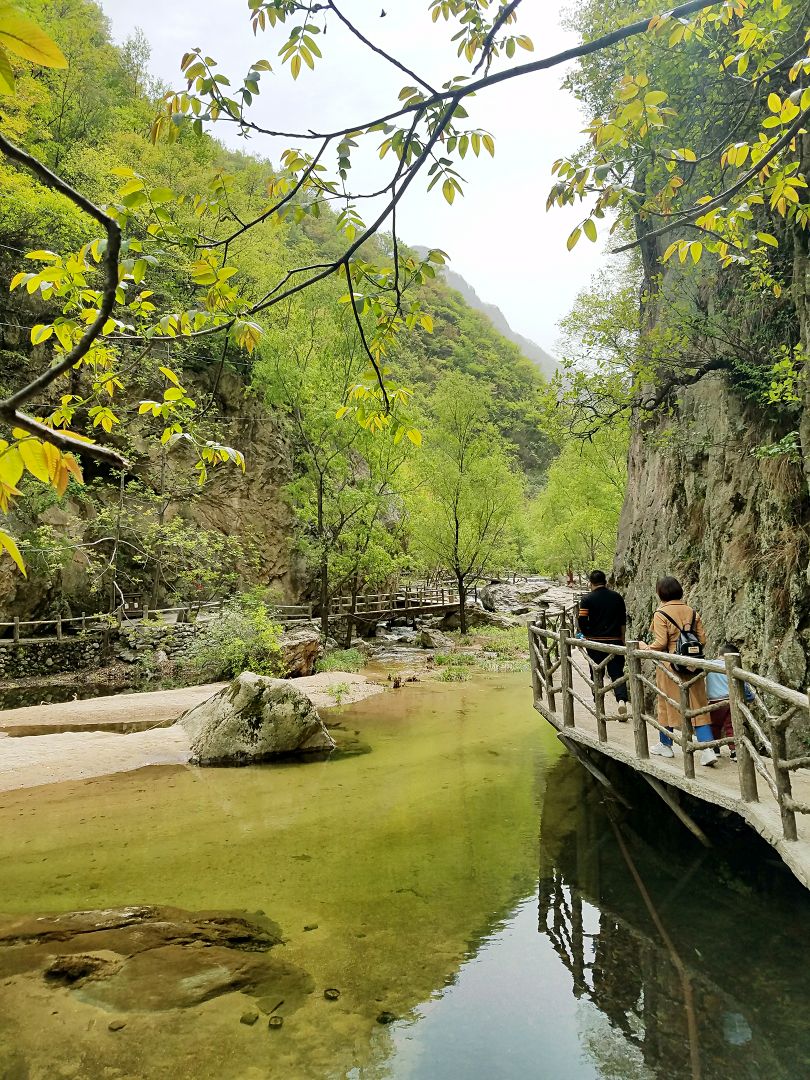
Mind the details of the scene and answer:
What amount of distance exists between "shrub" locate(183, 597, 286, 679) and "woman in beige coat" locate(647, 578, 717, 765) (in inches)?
506

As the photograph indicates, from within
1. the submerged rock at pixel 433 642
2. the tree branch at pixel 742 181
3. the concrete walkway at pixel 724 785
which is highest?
the tree branch at pixel 742 181

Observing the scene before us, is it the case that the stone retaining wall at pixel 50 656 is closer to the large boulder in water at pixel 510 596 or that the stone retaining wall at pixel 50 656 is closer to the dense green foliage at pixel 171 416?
the dense green foliage at pixel 171 416

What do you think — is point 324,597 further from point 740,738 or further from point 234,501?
point 740,738

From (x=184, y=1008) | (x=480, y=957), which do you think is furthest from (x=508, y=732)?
(x=184, y=1008)

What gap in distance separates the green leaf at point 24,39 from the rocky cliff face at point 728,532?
7.99m

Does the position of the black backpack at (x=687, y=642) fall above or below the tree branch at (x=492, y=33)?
below

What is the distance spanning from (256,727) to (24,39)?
36.0 ft

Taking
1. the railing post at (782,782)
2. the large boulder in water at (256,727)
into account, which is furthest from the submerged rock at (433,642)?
the railing post at (782,782)

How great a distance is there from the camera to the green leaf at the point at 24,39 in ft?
3.50

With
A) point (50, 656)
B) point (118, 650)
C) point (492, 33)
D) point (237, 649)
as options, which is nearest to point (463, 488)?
point (237, 649)

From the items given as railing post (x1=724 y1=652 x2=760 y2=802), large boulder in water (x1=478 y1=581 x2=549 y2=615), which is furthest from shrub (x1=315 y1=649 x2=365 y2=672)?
railing post (x1=724 y1=652 x2=760 y2=802)

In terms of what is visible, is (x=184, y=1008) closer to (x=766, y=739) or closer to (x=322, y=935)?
(x=322, y=935)

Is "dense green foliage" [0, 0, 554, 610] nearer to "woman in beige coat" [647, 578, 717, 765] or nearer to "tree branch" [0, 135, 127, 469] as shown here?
"woman in beige coat" [647, 578, 717, 765]

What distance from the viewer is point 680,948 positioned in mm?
5184
